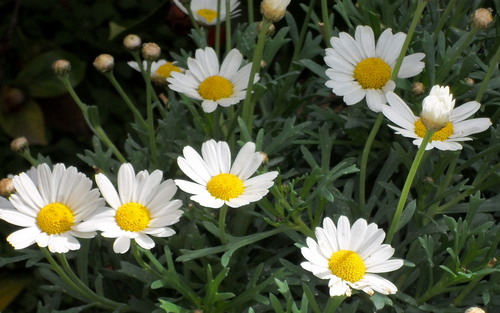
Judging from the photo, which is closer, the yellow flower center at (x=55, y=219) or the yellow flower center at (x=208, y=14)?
the yellow flower center at (x=55, y=219)

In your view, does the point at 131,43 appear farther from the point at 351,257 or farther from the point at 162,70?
the point at 351,257

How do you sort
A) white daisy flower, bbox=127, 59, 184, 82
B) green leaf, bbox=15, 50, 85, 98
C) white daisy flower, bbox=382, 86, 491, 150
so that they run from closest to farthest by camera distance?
1. white daisy flower, bbox=382, 86, 491, 150
2. white daisy flower, bbox=127, 59, 184, 82
3. green leaf, bbox=15, 50, 85, 98

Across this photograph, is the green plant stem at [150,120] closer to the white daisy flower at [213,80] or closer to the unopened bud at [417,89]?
the white daisy flower at [213,80]

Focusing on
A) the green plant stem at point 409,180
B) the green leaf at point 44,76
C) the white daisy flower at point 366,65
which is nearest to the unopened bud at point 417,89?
the white daisy flower at point 366,65

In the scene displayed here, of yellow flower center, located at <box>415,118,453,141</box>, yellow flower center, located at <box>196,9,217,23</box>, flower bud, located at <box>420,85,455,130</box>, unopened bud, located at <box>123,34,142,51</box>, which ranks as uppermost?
unopened bud, located at <box>123,34,142,51</box>

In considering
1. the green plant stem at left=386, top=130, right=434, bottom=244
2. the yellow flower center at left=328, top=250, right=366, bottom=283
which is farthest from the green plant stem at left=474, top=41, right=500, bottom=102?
the yellow flower center at left=328, top=250, right=366, bottom=283

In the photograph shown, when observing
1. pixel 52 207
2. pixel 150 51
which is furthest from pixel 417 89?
pixel 52 207

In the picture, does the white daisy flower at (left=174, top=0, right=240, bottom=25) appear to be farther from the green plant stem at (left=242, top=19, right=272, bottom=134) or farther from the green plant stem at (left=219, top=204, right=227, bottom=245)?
the green plant stem at (left=219, top=204, right=227, bottom=245)
